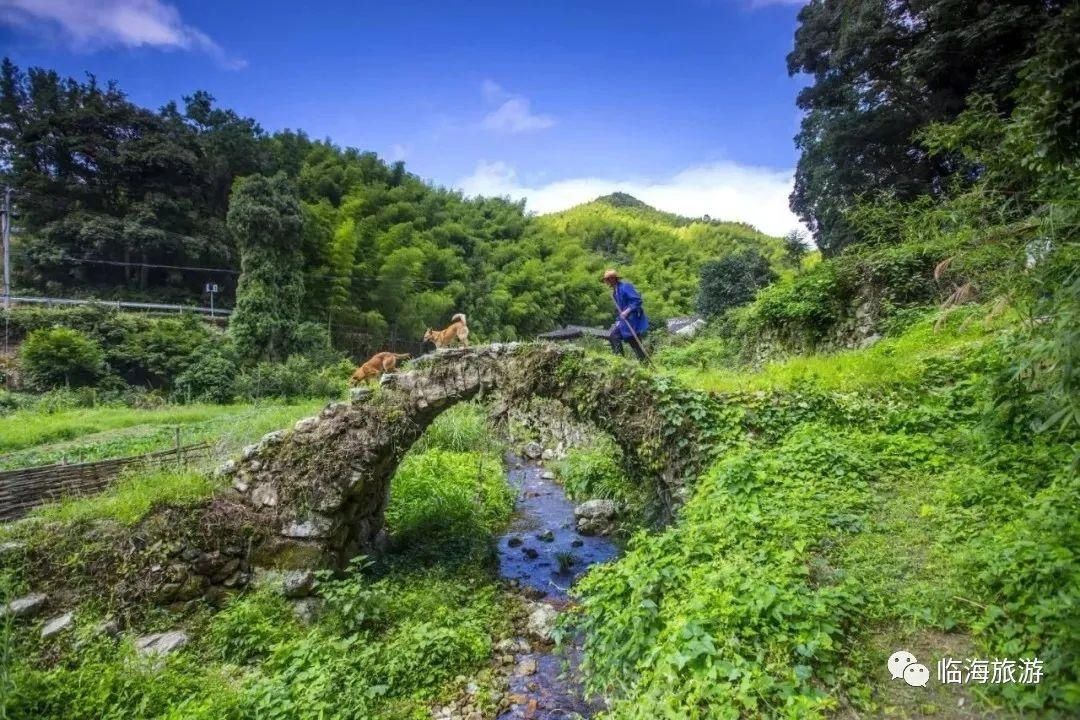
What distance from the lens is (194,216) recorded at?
81.7 feet

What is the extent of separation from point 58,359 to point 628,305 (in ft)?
59.5

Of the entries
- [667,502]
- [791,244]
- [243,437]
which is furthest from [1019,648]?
[791,244]

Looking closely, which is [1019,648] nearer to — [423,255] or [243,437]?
[243,437]

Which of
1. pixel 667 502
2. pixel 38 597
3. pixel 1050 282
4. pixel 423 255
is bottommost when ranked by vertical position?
pixel 38 597

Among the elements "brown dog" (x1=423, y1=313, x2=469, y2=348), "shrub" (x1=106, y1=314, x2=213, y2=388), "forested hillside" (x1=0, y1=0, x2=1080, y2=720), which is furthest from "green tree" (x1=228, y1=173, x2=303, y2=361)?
"brown dog" (x1=423, y1=313, x2=469, y2=348)

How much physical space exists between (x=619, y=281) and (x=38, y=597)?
25.2ft

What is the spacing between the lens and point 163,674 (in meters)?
4.92

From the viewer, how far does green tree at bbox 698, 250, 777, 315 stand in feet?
66.0

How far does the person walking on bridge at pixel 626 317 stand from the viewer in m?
7.59

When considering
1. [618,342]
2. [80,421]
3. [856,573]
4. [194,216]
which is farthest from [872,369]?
[194,216]

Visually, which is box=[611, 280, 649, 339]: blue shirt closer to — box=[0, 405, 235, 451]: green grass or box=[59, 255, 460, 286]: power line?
box=[0, 405, 235, 451]: green grass

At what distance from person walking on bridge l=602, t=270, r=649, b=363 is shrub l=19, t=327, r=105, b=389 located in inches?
692

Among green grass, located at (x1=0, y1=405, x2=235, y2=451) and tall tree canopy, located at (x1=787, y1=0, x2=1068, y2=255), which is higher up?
tall tree canopy, located at (x1=787, y1=0, x2=1068, y2=255)

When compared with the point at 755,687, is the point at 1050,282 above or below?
above
